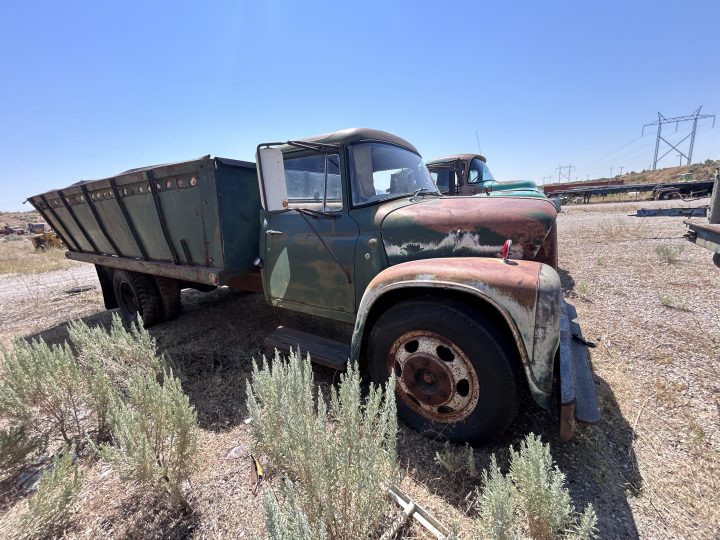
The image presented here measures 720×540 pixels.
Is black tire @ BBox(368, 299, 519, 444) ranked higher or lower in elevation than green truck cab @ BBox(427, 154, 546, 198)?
lower

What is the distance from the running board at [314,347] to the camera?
2.69 m

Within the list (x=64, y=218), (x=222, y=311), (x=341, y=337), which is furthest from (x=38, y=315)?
(x=341, y=337)

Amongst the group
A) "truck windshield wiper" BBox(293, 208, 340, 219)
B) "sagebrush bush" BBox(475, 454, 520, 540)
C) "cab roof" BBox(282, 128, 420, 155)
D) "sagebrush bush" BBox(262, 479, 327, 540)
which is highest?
"cab roof" BBox(282, 128, 420, 155)

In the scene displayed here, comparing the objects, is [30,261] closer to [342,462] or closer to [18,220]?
[342,462]

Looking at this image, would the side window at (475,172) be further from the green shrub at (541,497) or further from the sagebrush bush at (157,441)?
the sagebrush bush at (157,441)

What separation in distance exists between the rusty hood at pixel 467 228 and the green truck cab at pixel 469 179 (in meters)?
3.67

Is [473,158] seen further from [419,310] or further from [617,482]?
[617,482]

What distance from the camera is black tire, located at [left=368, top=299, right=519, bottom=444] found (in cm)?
201

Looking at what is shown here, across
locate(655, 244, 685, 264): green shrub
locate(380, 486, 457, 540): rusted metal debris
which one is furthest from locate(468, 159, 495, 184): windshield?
locate(380, 486, 457, 540): rusted metal debris

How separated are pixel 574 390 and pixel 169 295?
16.0 feet

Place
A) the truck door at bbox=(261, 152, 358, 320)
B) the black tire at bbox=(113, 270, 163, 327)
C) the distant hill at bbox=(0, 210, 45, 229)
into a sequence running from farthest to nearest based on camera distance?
the distant hill at bbox=(0, 210, 45, 229)
the black tire at bbox=(113, 270, 163, 327)
the truck door at bbox=(261, 152, 358, 320)

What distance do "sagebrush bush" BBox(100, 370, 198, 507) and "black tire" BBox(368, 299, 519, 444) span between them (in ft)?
4.25

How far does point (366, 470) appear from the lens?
4.73 ft

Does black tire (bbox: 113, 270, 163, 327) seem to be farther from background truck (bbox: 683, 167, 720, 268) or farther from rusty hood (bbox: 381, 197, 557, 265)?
background truck (bbox: 683, 167, 720, 268)
